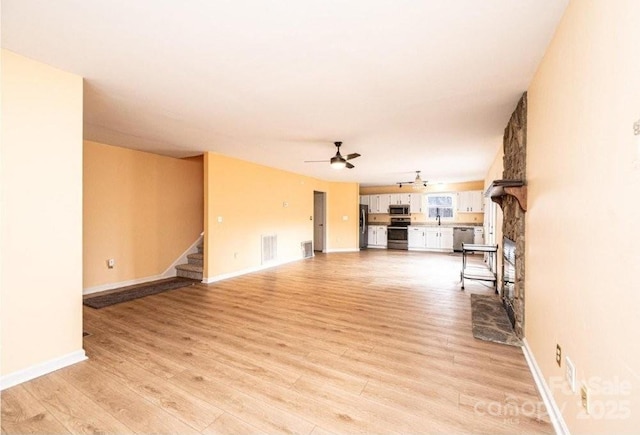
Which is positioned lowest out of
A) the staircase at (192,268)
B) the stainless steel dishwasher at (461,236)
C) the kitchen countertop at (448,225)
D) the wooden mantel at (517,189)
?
the staircase at (192,268)

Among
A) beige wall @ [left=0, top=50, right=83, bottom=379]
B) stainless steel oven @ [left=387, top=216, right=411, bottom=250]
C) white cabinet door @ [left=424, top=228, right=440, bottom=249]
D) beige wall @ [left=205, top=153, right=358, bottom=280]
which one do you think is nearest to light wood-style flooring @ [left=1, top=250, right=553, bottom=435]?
beige wall @ [left=0, top=50, right=83, bottom=379]

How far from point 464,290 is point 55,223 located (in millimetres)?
5386

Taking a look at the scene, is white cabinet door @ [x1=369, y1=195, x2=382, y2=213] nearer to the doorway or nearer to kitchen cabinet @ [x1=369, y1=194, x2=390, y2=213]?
kitchen cabinet @ [x1=369, y1=194, x2=390, y2=213]

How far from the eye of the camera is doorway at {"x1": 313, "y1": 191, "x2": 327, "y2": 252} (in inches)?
379

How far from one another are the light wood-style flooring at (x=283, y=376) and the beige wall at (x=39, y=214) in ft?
1.00

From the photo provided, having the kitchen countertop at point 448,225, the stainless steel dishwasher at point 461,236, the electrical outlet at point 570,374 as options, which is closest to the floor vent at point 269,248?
the kitchen countertop at point 448,225

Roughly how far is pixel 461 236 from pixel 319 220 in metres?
4.94

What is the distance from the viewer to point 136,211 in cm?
521

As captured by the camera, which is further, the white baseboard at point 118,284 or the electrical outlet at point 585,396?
the white baseboard at point 118,284

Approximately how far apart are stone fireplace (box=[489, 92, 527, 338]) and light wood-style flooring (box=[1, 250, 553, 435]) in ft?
1.81

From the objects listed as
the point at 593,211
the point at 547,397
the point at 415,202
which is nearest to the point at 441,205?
the point at 415,202

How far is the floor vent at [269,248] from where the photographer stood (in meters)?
6.66

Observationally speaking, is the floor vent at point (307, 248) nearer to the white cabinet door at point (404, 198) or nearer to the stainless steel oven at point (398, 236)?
the stainless steel oven at point (398, 236)

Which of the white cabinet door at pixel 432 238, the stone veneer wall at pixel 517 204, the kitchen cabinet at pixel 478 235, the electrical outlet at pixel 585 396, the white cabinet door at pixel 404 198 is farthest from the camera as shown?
the white cabinet door at pixel 404 198
